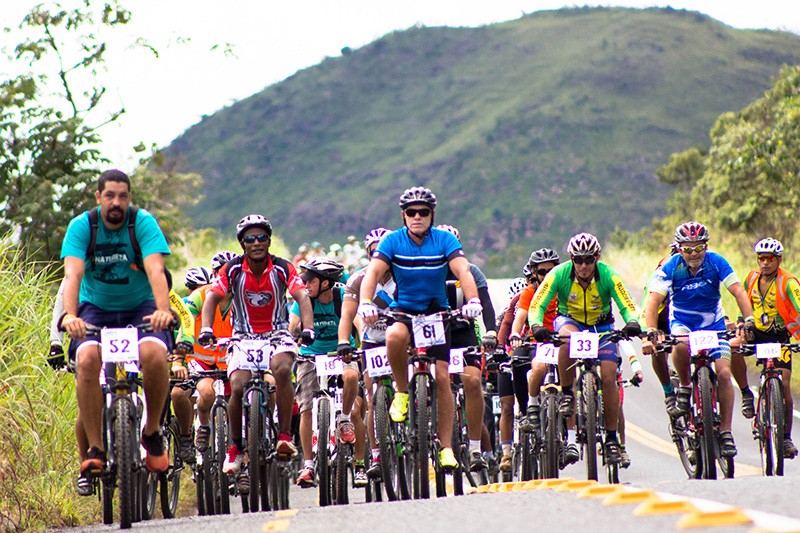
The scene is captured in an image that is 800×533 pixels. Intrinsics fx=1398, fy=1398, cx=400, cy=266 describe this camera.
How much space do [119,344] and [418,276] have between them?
113 inches

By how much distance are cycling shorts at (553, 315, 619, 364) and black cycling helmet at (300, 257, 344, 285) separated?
7.23 feet

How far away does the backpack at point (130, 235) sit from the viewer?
31.6 ft

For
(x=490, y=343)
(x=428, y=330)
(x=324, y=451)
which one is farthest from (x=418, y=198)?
(x=324, y=451)

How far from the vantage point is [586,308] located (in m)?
12.7

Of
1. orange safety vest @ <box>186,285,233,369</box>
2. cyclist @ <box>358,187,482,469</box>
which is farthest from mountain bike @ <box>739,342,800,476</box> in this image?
orange safety vest @ <box>186,285,233,369</box>

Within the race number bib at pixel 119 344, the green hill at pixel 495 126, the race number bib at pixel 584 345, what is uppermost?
the green hill at pixel 495 126

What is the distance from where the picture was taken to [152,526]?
361 inches

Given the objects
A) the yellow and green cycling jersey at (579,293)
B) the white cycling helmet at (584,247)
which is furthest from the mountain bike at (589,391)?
the white cycling helmet at (584,247)

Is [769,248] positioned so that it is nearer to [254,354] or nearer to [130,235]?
[254,354]

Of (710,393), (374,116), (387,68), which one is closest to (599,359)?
(710,393)

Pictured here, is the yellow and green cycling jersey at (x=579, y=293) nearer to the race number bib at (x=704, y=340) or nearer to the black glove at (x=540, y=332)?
the black glove at (x=540, y=332)

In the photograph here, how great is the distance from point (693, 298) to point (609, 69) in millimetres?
136131

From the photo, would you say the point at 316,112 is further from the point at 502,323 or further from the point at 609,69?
the point at 502,323

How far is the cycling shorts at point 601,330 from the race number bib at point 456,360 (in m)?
1.35
